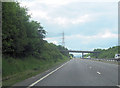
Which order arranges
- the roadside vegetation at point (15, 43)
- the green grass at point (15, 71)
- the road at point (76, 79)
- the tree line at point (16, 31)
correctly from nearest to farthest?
1. the road at point (76, 79)
2. the green grass at point (15, 71)
3. the roadside vegetation at point (15, 43)
4. the tree line at point (16, 31)

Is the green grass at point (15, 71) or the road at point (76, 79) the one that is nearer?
the road at point (76, 79)

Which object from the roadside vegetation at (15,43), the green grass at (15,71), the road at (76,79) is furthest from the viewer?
the roadside vegetation at (15,43)

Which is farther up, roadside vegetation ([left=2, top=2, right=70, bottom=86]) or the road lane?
roadside vegetation ([left=2, top=2, right=70, bottom=86])

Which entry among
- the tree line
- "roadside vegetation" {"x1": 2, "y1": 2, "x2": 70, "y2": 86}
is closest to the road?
"roadside vegetation" {"x1": 2, "y1": 2, "x2": 70, "y2": 86}

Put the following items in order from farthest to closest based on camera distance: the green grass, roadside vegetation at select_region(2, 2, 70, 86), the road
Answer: roadside vegetation at select_region(2, 2, 70, 86), the green grass, the road

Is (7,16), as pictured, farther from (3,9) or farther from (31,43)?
(31,43)

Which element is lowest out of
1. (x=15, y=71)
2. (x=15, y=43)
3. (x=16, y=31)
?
(x=15, y=71)

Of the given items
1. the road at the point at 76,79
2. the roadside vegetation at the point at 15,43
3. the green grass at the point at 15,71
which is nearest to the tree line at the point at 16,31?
the roadside vegetation at the point at 15,43

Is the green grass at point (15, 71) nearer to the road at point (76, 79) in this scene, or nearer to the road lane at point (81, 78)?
the road at point (76, 79)

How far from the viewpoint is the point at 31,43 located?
32750mm

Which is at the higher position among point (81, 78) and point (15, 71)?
point (15, 71)

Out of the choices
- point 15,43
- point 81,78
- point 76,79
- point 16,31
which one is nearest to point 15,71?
point 16,31

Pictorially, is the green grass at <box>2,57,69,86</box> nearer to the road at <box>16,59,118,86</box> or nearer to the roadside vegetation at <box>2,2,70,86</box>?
the roadside vegetation at <box>2,2,70,86</box>

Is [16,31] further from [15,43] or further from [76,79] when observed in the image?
[76,79]
